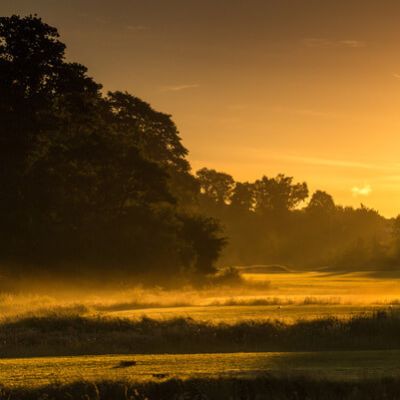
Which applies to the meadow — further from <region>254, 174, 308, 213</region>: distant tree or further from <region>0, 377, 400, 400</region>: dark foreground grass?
<region>254, 174, 308, 213</region>: distant tree

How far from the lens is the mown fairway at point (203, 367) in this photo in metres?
15.3

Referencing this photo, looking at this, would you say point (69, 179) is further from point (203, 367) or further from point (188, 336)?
point (203, 367)

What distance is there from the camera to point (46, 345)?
23.7m

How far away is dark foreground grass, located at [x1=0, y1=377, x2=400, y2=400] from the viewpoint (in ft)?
47.3

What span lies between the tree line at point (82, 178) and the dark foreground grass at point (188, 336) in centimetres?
2490

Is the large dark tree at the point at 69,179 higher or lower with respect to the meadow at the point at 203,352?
higher

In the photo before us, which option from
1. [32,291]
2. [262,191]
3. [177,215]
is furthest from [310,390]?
[262,191]

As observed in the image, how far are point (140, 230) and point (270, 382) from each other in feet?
149

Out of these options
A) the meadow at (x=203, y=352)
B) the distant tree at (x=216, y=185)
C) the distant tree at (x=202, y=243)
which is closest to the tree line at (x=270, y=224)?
the distant tree at (x=216, y=185)

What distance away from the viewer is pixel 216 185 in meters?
180

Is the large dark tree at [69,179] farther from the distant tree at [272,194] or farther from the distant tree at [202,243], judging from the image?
the distant tree at [272,194]

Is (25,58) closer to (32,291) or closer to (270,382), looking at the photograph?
(32,291)

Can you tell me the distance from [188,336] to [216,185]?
15553cm

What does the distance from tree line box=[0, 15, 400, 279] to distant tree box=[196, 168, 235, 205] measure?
93740 millimetres
